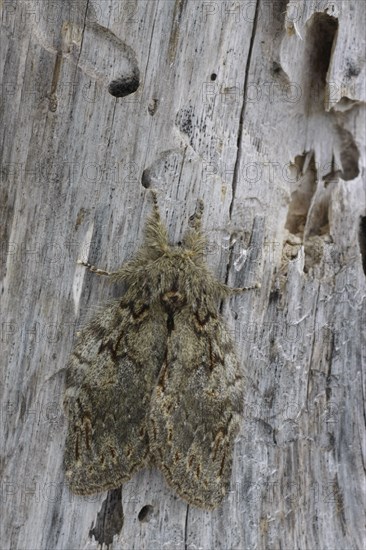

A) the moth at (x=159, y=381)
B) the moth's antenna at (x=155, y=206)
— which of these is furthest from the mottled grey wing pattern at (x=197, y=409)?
the moth's antenna at (x=155, y=206)

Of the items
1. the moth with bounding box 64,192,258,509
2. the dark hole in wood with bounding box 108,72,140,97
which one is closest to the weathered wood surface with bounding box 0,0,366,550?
the dark hole in wood with bounding box 108,72,140,97

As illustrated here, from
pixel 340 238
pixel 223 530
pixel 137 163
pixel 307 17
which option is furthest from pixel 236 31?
pixel 223 530

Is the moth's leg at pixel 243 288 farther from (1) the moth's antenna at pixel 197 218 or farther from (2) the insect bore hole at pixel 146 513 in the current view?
(2) the insect bore hole at pixel 146 513

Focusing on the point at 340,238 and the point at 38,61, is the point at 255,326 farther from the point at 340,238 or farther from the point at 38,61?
the point at 38,61

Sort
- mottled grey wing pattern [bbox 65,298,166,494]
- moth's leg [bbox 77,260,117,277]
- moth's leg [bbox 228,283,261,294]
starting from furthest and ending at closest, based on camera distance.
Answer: moth's leg [bbox 228,283,261,294]
moth's leg [bbox 77,260,117,277]
mottled grey wing pattern [bbox 65,298,166,494]

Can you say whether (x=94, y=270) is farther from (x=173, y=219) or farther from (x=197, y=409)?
(x=197, y=409)

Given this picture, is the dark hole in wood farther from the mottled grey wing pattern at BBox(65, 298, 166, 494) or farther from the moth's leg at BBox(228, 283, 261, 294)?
the moth's leg at BBox(228, 283, 261, 294)

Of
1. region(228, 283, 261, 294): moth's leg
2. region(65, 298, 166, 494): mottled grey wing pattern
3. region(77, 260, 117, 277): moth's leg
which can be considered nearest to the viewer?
region(65, 298, 166, 494): mottled grey wing pattern
